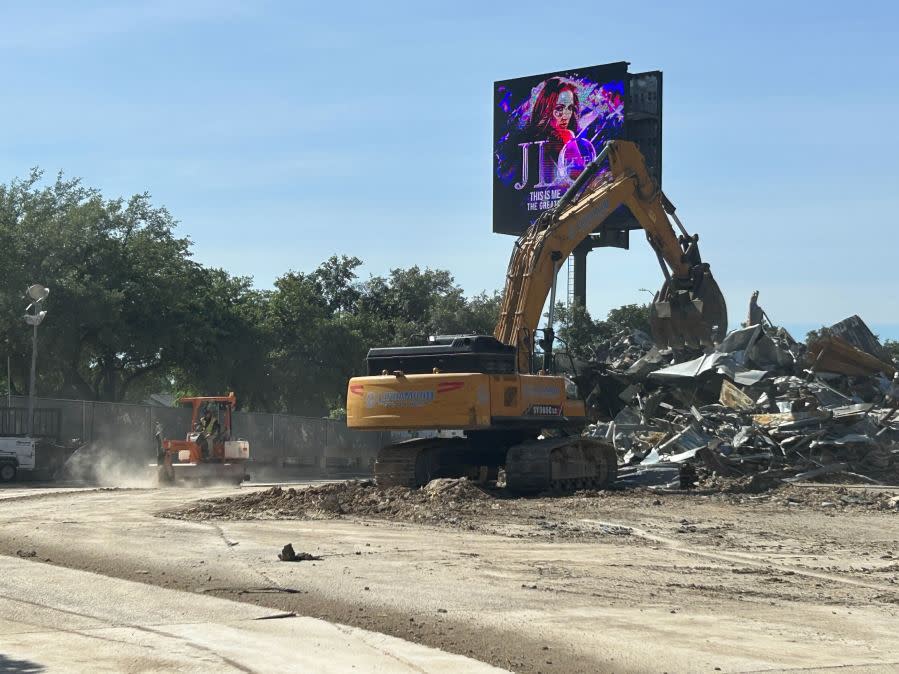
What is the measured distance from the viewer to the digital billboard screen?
5869 centimetres

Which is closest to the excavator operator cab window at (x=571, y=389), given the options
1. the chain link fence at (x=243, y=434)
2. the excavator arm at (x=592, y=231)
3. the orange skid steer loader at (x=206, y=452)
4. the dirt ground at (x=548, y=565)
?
the excavator arm at (x=592, y=231)

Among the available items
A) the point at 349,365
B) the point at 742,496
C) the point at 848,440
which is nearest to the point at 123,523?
the point at 742,496

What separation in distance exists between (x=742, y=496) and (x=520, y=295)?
20.0 ft

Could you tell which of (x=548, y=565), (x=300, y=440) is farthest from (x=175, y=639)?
(x=300, y=440)

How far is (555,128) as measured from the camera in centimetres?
5969

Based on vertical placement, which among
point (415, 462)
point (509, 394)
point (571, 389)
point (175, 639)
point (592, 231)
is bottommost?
point (175, 639)

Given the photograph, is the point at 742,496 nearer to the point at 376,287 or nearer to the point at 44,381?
the point at 44,381

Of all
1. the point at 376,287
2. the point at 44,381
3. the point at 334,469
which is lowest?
the point at 334,469

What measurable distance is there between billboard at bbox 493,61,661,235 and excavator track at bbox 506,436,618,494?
34.0 meters

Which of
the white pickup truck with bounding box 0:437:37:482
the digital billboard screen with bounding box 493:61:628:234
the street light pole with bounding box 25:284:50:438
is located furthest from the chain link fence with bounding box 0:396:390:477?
the digital billboard screen with bounding box 493:61:628:234

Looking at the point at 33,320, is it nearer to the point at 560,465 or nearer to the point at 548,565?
the point at 560,465

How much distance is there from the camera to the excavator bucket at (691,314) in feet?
102

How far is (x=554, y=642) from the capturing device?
30.2 feet

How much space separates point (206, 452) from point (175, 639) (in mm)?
23381
